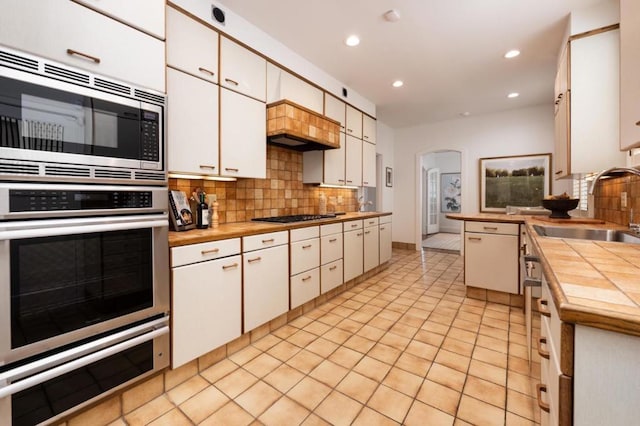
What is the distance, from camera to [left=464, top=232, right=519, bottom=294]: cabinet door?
2.93 m

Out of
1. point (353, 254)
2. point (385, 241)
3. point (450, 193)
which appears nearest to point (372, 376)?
point (353, 254)

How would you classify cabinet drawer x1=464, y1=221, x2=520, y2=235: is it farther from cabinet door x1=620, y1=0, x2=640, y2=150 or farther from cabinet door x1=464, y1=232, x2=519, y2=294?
cabinet door x1=620, y1=0, x2=640, y2=150

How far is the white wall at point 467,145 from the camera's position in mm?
4891

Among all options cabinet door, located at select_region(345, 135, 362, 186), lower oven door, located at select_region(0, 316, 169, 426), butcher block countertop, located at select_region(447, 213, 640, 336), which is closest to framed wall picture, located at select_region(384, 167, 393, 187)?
cabinet door, located at select_region(345, 135, 362, 186)

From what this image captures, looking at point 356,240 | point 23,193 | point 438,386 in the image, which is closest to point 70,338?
point 23,193

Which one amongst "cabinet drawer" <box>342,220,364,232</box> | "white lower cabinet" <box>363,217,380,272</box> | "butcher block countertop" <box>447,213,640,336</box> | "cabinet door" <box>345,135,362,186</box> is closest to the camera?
"butcher block countertop" <box>447,213,640,336</box>

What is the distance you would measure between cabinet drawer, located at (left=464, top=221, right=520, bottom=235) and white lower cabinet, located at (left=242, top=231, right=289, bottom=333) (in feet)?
6.83

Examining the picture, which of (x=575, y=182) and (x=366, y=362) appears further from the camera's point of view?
(x=575, y=182)

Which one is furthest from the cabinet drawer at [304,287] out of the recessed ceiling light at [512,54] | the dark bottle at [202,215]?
the recessed ceiling light at [512,54]

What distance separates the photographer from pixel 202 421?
1458 millimetres

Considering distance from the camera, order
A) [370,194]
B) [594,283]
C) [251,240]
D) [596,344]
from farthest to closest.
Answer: [370,194], [251,240], [594,283], [596,344]

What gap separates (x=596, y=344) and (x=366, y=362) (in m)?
1.58

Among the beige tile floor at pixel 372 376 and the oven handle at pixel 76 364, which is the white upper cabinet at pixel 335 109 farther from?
the oven handle at pixel 76 364

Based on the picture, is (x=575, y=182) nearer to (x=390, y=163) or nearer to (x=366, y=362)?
(x=390, y=163)
